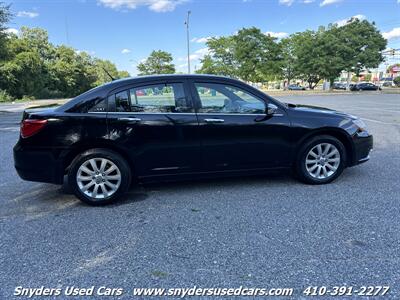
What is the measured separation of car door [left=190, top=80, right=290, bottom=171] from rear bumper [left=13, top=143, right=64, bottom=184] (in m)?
1.85

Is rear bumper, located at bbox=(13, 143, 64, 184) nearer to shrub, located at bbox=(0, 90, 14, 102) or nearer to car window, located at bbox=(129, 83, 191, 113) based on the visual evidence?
car window, located at bbox=(129, 83, 191, 113)

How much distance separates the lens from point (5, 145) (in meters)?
8.34

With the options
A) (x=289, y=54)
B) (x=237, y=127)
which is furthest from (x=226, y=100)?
(x=289, y=54)

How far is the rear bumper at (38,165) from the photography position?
13.0 ft

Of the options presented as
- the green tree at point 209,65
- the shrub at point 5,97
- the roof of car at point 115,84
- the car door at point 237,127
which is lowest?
the car door at point 237,127

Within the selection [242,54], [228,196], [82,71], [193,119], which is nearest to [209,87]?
[193,119]

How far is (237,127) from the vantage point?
429cm

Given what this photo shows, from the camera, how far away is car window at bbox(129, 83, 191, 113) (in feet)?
13.6

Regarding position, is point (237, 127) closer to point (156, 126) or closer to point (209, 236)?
point (156, 126)

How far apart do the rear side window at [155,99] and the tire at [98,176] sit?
2.13 ft

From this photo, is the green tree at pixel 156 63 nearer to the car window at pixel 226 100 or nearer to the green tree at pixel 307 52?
the green tree at pixel 307 52

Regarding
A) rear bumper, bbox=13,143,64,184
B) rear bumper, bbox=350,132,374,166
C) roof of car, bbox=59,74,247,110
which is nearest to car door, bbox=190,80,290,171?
roof of car, bbox=59,74,247,110

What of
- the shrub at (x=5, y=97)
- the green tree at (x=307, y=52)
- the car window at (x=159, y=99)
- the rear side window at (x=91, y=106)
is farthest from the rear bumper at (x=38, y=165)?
the green tree at (x=307, y=52)

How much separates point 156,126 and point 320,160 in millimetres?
2349
